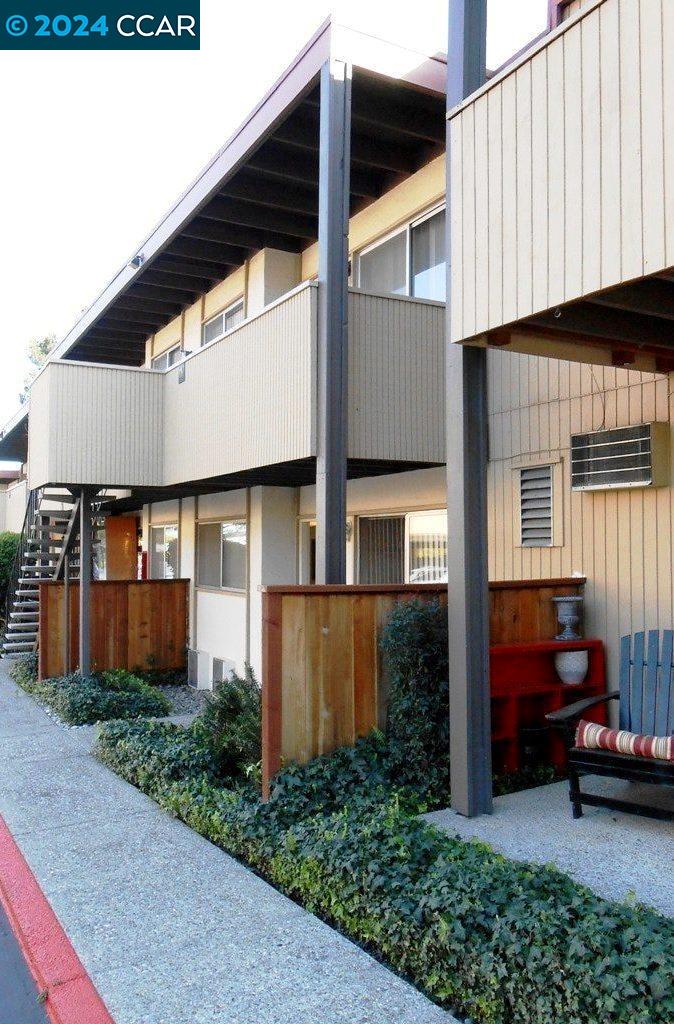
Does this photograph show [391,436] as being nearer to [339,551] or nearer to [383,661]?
[339,551]

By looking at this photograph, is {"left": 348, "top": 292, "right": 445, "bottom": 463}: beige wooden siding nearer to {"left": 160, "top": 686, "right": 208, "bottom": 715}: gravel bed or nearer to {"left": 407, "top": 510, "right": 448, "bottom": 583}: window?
{"left": 407, "top": 510, "right": 448, "bottom": 583}: window

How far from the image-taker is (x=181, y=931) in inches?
166

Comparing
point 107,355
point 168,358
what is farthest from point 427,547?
point 107,355

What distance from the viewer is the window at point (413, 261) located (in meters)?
9.09

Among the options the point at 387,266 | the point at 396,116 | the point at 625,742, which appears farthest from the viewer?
the point at 387,266

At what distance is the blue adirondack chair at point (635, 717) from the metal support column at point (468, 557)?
52cm

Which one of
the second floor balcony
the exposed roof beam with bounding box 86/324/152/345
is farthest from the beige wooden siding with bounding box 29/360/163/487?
the exposed roof beam with bounding box 86/324/152/345

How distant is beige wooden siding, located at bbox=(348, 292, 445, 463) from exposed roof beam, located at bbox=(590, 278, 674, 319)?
3.53 m

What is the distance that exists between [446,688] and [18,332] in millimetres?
61381

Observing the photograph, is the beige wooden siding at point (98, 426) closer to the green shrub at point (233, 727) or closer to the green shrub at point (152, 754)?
the green shrub at point (152, 754)

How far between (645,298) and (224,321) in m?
9.86

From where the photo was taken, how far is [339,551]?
7.37 m

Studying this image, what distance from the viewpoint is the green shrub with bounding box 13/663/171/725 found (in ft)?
32.6

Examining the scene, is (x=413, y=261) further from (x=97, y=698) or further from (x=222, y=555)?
(x=97, y=698)
